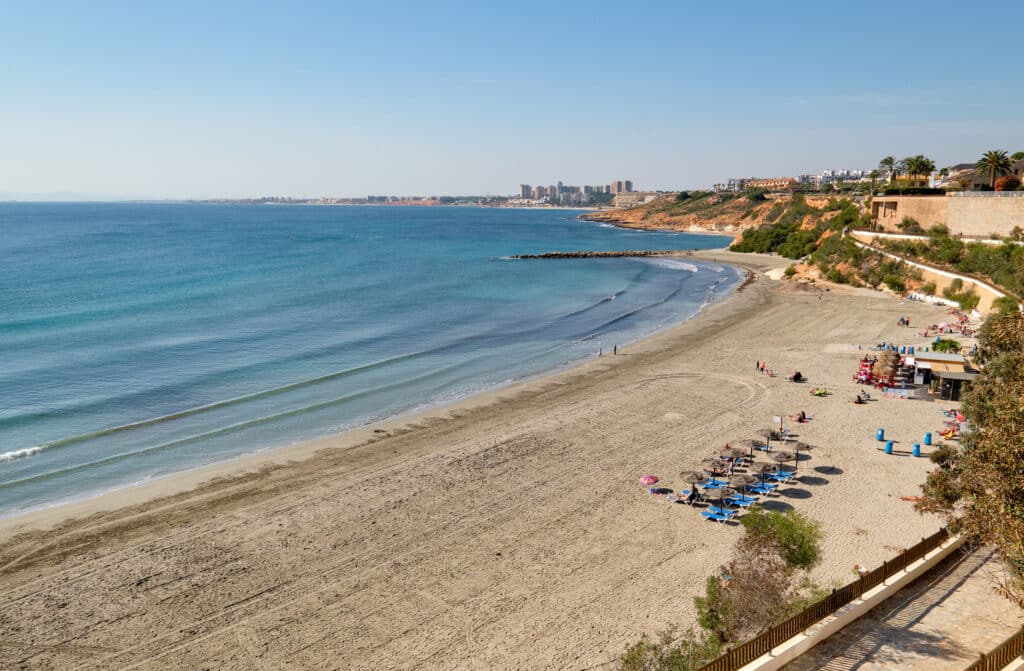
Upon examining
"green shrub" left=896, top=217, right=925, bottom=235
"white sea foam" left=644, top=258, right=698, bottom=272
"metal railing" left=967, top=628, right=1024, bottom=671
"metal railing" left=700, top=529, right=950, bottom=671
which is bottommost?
"white sea foam" left=644, top=258, right=698, bottom=272

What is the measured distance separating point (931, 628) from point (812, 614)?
2.36 meters

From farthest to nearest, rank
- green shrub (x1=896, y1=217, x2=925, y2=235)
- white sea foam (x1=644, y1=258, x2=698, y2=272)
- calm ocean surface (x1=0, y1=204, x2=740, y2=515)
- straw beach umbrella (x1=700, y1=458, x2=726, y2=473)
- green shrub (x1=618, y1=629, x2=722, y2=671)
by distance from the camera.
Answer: white sea foam (x1=644, y1=258, x2=698, y2=272) → green shrub (x1=896, y1=217, x2=925, y2=235) → calm ocean surface (x1=0, y1=204, x2=740, y2=515) → straw beach umbrella (x1=700, y1=458, x2=726, y2=473) → green shrub (x1=618, y1=629, x2=722, y2=671)

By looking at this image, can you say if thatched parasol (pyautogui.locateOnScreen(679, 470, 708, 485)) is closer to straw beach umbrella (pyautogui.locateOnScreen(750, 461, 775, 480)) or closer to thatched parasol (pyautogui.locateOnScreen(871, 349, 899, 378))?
straw beach umbrella (pyautogui.locateOnScreen(750, 461, 775, 480))

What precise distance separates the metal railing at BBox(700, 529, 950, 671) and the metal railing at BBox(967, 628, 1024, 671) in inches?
5.3

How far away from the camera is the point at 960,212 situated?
5959 cm

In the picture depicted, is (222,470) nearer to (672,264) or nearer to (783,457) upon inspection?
(783,457)

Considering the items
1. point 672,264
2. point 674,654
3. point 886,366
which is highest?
point 674,654

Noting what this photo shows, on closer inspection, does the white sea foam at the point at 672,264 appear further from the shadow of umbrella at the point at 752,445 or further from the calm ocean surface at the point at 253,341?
the shadow of umbrella at the point at 752,445

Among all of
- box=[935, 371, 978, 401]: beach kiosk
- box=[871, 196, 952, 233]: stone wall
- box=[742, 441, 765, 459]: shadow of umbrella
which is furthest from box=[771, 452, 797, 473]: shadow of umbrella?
box=[871, 196, 952, 233]: stone wall

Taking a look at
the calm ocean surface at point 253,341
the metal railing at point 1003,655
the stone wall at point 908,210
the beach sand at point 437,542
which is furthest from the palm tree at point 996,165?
the metal railing at point 1003,655

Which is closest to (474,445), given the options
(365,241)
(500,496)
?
(500,496)

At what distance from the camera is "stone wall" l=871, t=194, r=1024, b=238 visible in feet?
175

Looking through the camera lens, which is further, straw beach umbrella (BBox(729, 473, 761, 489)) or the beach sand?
straw beach umbrella (BBox(729, 473, 761, 489))

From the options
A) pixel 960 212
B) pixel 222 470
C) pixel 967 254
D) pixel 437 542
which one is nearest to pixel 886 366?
pixel 437 542
